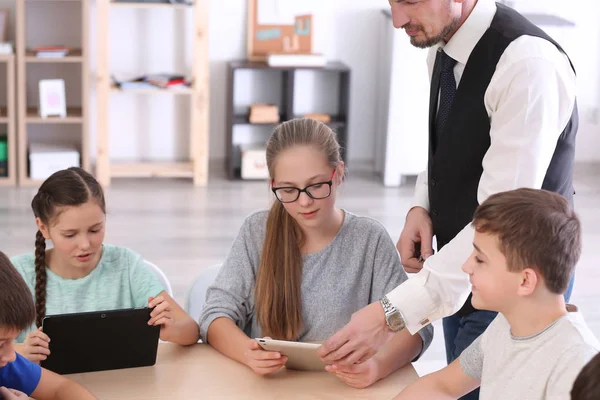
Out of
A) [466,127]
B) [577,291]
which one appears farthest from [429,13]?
[577,291]

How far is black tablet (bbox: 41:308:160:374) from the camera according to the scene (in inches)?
74.0

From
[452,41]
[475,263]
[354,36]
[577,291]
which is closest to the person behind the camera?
[475,263]

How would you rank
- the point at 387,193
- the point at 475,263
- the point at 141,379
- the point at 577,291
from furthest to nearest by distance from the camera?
the point at 387,193
the point at 577,291
the point at 141,379
the point at 475,263

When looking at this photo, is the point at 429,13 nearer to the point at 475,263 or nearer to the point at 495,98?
the point at 495,98

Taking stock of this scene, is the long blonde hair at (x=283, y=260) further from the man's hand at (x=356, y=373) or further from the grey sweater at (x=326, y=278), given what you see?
the man's hand at (x=356, y=373)

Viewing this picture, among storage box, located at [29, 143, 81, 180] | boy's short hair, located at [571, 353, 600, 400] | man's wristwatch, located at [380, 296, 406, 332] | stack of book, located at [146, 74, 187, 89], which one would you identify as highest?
stack of book, located at [146, 74, 187, 89]

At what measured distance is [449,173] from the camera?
2.15m

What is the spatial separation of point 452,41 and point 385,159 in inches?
148

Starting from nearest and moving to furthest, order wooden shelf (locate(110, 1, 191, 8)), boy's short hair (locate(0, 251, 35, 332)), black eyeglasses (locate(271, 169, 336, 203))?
boy's short hair (locate(0, 251, 35, 332)), black eyeglasses (locate(271, 169, 336, 203)), wooden shelf (locate(110, 1, 191, 8))

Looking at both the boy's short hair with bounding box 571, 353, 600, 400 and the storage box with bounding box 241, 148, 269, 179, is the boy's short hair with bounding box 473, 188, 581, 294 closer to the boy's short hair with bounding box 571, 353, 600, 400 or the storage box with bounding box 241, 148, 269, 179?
the boy's short hair with bounding box 571, 353, 600, 400

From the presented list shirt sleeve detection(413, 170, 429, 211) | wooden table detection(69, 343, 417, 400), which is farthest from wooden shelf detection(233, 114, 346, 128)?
wooden table detection(69, 343, 417, 400)

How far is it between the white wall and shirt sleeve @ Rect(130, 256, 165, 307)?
12.4 ft

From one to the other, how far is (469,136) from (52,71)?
428 cm

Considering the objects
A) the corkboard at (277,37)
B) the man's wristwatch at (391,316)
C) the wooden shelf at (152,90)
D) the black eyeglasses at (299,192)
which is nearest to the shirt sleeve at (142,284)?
the black eyeglasses at (299,192)
